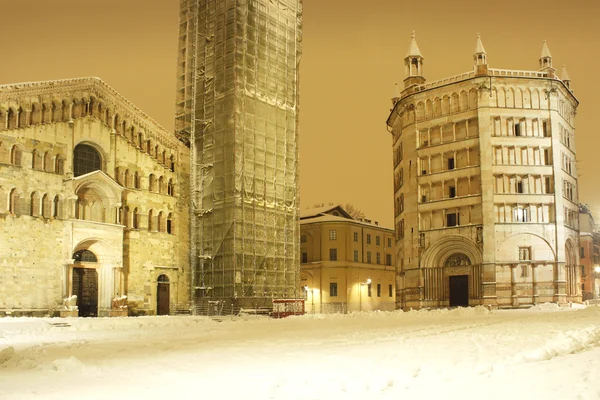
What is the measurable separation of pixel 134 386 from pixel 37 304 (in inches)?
1047

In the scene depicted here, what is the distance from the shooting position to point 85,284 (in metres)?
39.7

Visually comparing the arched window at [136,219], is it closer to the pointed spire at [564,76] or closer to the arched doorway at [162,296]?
the arched doorway at [162,296]

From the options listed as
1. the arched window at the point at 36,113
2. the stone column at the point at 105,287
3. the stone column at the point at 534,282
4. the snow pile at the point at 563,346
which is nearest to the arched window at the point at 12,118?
the arched window at the point at 36,113

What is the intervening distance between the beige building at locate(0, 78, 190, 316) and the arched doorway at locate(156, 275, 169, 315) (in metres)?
0.07

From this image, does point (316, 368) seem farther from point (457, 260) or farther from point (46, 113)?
point (457, 260)

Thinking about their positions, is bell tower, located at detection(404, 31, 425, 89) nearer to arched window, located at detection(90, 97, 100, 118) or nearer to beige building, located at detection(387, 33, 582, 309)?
beige building, located at detection(387, 33, 582, 309)

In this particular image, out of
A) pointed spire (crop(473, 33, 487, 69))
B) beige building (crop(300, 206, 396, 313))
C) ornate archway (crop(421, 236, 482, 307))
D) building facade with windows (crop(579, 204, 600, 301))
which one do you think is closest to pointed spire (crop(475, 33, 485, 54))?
pointed spire (crop(473, 33, 487, 69))

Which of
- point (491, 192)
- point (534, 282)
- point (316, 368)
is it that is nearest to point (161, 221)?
point (491, 192)

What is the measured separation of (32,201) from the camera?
118 ft

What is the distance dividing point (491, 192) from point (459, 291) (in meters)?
8.99

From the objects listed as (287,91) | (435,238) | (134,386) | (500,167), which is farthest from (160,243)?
(134,386)

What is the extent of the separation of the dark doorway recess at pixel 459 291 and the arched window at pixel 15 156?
35636 millimetres

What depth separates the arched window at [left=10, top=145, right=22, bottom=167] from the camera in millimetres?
35312

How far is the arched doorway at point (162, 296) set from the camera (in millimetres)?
43250
